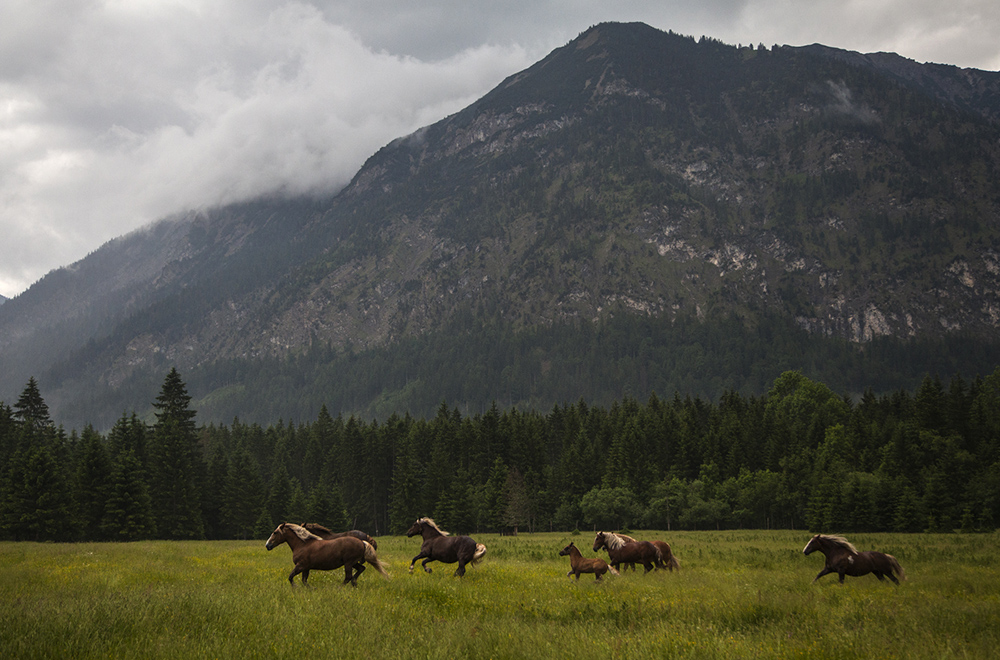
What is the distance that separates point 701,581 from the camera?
22.0m

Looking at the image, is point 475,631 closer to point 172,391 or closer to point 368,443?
point 172,391

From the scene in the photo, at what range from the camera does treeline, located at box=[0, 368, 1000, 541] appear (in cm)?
6097

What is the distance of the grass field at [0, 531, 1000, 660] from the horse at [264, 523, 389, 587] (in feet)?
2.22

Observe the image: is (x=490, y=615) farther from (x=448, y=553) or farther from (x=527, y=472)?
(x=527, y=472)

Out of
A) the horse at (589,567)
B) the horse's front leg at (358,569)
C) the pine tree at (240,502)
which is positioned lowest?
the pine tree at (240,502)

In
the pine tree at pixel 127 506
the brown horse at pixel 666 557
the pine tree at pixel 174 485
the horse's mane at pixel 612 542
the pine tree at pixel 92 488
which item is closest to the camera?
the horse's mane at pixel 612 542

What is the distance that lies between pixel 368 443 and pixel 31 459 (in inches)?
1948

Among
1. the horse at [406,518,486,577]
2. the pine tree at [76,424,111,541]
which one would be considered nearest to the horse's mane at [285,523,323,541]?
the horse at [406,518,486,577]

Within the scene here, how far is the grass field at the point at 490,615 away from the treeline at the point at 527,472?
44058 millimetres

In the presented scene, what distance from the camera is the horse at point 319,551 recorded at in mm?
19469

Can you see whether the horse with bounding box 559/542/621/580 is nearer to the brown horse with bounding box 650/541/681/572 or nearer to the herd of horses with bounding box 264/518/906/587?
the herd of horses with bounding box 264/518/906/587

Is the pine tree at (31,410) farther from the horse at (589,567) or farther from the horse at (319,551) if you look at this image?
the horse at (589,567)

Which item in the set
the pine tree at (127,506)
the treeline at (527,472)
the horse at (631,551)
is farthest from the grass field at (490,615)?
the treeline at (527,472)

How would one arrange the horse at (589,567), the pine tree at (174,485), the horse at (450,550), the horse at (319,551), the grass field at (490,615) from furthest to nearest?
the pine tree at (174,485) < the horse at (589,567) < the horse at (450,550) < the horse at (319,551) < the grass field at (490,615)
